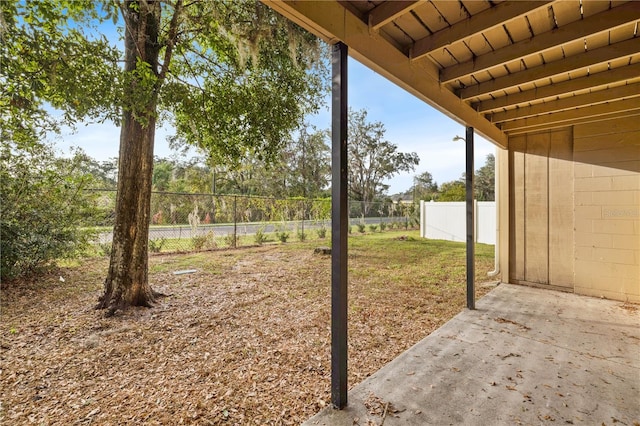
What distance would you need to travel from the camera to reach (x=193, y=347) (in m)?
2.43

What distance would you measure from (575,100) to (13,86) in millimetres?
5460

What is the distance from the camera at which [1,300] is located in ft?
10.8

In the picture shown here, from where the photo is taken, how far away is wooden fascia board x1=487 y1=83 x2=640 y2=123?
280 centimetres

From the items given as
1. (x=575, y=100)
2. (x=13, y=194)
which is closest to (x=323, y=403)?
(x=575, y=100)

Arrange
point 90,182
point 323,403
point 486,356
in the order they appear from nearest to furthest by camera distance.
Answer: point 323,403
point 486,356
point 90,182

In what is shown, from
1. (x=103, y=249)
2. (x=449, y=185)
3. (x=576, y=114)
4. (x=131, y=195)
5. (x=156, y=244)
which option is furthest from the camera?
(x=449, y=185)

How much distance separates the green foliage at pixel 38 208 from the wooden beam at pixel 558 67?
16.0 ft

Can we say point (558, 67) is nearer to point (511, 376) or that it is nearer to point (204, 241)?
point (511, 376)

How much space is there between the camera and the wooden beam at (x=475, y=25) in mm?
1640

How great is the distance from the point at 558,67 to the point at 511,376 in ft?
7.99

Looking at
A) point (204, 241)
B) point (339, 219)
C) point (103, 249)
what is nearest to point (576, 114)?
point (339, 219)

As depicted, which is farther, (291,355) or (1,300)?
(1,300)

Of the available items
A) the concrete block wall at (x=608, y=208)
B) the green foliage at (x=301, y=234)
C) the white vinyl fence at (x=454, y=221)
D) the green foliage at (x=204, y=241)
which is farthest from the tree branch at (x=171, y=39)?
the white vinyl fence at (x=454, y=221)

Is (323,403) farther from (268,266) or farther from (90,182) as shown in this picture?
(90,182)
